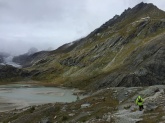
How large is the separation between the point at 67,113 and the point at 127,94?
15.1 meters

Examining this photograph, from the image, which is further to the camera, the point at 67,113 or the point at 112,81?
the point at 112,81

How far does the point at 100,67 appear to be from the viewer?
7480 inches

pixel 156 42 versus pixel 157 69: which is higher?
pixel 156 42

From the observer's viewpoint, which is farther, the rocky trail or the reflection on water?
the reflection on water

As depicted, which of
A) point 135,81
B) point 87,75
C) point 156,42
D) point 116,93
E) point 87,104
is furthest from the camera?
point 87,75

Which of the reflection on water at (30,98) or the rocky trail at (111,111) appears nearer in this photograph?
the rocky trail at (111,111)

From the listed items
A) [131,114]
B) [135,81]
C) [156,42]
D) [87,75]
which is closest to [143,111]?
[131,114]

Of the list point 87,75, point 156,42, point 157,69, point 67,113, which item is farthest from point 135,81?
point 67,113

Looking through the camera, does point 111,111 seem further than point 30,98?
No

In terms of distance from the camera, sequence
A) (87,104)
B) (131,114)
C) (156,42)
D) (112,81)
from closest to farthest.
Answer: (131,114)
(87,104)
(112,81)
(156,42)

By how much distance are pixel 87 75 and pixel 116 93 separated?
120157mm

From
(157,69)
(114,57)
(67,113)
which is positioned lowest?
(67,113)

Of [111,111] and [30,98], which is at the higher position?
[30,98]

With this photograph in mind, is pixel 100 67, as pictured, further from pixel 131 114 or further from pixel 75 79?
pixel 131 114
